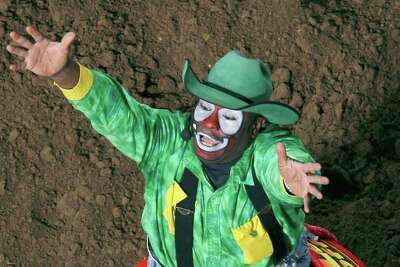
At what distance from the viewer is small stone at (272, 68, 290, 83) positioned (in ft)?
19.0

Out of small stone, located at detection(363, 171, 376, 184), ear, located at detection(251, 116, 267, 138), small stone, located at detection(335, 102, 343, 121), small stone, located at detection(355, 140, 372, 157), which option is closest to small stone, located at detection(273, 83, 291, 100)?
small stone, located at detection(335, 102, 343, 121)

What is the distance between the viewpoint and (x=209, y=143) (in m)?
3.80

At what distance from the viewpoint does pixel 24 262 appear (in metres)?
5.46

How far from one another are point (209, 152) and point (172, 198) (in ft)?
0.76

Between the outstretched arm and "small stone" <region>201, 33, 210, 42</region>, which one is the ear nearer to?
the outstretched arm

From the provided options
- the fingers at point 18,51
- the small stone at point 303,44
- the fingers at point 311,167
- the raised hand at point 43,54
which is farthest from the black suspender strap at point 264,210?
the small stone at point 303,44

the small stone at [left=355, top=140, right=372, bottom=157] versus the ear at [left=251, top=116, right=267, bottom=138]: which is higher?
the ear at [left=251, top=116, right=267, bottom=138]

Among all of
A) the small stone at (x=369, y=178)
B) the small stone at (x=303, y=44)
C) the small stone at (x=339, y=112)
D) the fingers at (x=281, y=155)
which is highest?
the fingers at (x=281, y=155)

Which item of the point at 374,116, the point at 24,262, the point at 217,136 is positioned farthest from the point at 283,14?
the point at 217,136

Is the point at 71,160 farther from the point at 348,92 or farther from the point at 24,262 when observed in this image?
the point at 348,92

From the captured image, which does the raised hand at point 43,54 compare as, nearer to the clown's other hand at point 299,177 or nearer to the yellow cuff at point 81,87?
the yellow cuff at point 81,87

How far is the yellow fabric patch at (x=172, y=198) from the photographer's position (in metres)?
3.88

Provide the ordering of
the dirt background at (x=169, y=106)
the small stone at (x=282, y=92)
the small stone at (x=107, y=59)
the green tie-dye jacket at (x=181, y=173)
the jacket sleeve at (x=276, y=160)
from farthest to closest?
the small stone at (x=107, y=59), the small stone at (x=282, y=92), the dirt background at (x=169, y=106), the green tie-dye jacket at (x=181, y=173), the jacket sleeve at (x=276, y=160)

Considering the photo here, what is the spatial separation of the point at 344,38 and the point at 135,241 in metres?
1.60
